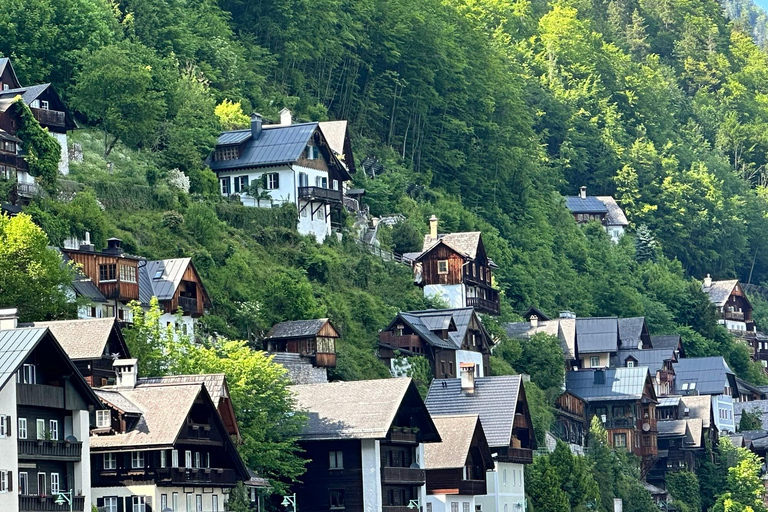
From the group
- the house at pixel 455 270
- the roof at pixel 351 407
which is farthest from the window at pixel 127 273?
the house at pixel 455 270

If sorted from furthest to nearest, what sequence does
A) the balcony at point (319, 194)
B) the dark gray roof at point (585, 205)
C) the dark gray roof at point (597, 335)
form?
1. the dark gray roof at point (585, 205)
2. the dark gray roof at point (597, 335)
3. the balcony at point (319, 194)

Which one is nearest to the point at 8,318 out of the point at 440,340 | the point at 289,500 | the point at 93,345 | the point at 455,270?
the point at 93,345

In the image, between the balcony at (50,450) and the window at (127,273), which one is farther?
the window at (127,273)

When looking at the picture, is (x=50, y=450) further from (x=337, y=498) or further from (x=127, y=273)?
(x=127, y=273)

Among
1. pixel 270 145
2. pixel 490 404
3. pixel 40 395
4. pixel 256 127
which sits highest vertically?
pixel 256 127

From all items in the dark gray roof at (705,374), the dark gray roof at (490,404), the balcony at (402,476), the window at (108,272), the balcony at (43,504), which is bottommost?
the balcony at (43,504)

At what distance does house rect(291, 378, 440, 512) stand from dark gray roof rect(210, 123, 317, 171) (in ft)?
111

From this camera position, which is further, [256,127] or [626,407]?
[626,407]

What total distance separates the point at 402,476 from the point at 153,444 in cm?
1842

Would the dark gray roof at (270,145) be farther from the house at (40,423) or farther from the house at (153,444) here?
the house at (40,423)

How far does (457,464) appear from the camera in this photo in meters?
82.9

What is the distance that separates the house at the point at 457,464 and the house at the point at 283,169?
99.2ft

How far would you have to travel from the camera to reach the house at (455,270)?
11756 centimetres

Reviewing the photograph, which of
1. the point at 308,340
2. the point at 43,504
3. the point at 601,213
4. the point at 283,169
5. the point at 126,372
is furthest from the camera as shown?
the point at 601,213
